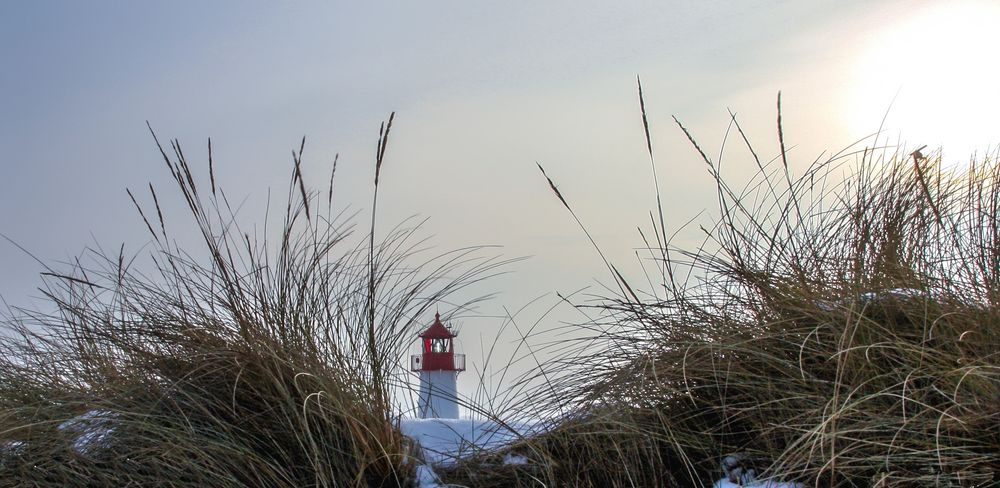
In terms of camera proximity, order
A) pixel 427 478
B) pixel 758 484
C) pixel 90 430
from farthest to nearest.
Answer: pixel 427 478
pixel 90 430
pixel 758 484

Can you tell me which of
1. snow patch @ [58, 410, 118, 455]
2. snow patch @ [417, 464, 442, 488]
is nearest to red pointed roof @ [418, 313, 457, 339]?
snow patch @ [417, 464, 442, 488]

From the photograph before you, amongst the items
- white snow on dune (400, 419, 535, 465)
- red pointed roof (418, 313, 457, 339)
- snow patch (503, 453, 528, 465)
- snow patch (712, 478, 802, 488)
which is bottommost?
snow patch (712, 478, 802, 488)

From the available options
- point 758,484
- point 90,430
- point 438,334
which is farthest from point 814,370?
point 438,334

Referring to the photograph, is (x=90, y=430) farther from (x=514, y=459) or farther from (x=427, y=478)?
(x=514, y=459)

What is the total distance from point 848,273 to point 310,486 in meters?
1.51

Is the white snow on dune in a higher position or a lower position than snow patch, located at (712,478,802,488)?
higher

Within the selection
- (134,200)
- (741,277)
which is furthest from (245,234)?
(741,277)

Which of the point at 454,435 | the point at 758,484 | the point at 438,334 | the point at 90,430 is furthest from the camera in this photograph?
the point at 438,334

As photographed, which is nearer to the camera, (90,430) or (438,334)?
(90,430)

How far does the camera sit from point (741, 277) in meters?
2.50

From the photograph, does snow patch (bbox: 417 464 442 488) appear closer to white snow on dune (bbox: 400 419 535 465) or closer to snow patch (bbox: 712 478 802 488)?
white snow on dune (bbox: 400 419 535 465)

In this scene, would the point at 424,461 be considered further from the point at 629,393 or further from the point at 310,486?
the point at 629,393

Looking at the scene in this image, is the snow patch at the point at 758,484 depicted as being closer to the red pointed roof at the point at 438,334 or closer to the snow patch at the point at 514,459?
the snow patch at the point at 514,459

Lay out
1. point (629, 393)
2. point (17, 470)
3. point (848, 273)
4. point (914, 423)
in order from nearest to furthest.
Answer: point (914, 423), point (17, 470), point (629, 393), point (848, 273)
